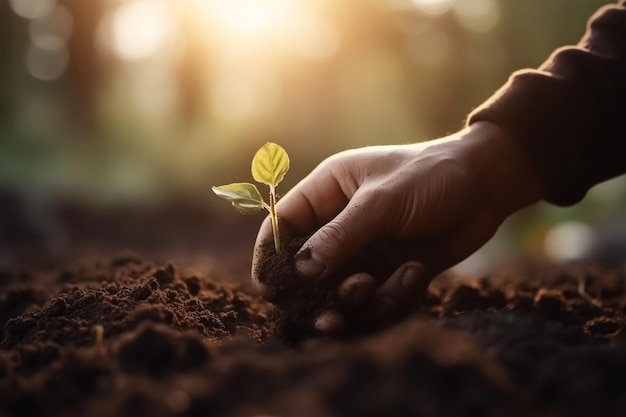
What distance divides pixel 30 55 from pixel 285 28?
6.62 metres

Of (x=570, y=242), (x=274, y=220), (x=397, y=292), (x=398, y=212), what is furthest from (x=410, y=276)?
(x=570, y=242)

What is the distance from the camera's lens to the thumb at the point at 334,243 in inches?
91.8

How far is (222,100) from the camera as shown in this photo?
15703 millimetres

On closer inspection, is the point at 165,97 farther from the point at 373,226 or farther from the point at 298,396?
the point at 298,396

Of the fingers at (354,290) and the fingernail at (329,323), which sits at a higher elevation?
the fingers at (354,290)

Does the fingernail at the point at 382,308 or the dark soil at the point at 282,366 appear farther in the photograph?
the fingernail at the point at 382,308

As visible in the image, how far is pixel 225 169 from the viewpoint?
15016 millimetres

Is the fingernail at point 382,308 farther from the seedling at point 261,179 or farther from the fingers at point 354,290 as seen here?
the seedling at point 261,179

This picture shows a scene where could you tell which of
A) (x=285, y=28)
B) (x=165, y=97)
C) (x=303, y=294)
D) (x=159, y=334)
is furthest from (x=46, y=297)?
(x=285, y=28)

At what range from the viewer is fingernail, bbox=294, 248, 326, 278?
233cm

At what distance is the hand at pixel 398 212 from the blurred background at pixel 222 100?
5.90 m

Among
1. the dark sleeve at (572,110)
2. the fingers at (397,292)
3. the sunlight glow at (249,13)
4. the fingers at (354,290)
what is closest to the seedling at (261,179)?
the fingers at (354,290)

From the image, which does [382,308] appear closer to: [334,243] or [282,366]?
[334,243]

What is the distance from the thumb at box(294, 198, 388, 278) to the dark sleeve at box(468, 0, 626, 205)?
2.99 feet
